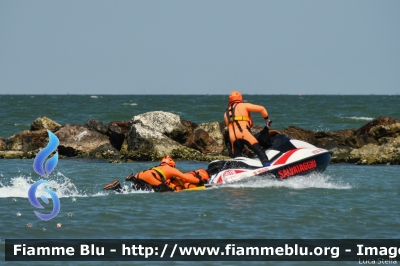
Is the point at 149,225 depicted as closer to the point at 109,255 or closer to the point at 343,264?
the point at 109,255

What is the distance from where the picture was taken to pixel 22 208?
13281mm

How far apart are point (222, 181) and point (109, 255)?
238 inches

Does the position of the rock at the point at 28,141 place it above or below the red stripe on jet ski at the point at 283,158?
below

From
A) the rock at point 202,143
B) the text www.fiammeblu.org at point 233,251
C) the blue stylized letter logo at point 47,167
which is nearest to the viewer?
the text www.fiammeblu.org at point 233,251

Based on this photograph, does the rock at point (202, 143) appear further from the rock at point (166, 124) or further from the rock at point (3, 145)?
the rock at point (3, 145)

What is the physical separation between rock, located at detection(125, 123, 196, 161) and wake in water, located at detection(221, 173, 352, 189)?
8055 mm

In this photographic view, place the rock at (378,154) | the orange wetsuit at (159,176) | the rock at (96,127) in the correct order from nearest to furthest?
the orange wetsuit at (159,176), the rock at (378,154), the rock at (96,127)

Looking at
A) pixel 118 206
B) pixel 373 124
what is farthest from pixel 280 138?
pixel 373 124

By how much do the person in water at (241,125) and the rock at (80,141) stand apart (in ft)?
30.4

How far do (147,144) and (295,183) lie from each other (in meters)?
8.76

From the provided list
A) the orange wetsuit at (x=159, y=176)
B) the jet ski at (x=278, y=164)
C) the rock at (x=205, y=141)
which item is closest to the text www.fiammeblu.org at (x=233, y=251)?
the orange wetsuit at (x=159, y=176)

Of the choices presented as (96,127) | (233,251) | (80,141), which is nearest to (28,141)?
(80,141)

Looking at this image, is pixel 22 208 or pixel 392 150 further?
pixel 392 150

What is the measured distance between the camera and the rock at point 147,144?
77.6 ft
